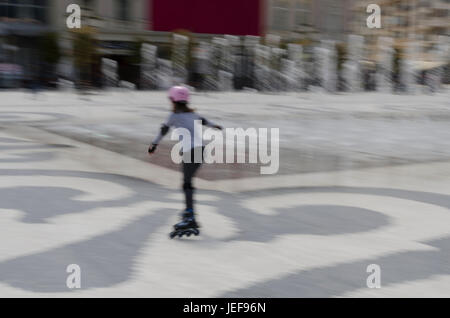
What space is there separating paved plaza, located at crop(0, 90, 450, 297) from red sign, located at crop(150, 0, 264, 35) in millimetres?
36770

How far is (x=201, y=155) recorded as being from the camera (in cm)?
695

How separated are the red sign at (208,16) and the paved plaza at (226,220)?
3677 cm

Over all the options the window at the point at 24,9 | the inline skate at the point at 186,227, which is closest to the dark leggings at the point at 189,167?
the inline skate at the point at 186,227

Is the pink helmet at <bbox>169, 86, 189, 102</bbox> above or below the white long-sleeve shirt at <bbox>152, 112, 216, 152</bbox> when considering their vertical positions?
above

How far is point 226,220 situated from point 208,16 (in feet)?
153

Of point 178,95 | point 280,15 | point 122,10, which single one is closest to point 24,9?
point 122,10

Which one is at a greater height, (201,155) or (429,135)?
(201,155)

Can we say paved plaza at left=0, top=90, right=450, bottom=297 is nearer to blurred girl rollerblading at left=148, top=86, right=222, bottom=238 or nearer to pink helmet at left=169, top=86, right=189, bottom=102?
blurred girl rollerblading at left=148, top=86, right=222, bottom=238

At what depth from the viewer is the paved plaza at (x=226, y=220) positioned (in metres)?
5.69

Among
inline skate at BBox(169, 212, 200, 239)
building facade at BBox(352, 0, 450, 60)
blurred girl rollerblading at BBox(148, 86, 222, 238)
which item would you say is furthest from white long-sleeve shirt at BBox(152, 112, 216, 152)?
building facade at BBox(352, 0, 450, 60)

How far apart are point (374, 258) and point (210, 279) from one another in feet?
5.33

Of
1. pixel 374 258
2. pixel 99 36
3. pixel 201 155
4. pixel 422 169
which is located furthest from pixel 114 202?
pixel 99 36

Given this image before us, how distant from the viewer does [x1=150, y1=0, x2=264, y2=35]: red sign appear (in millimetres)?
51750
